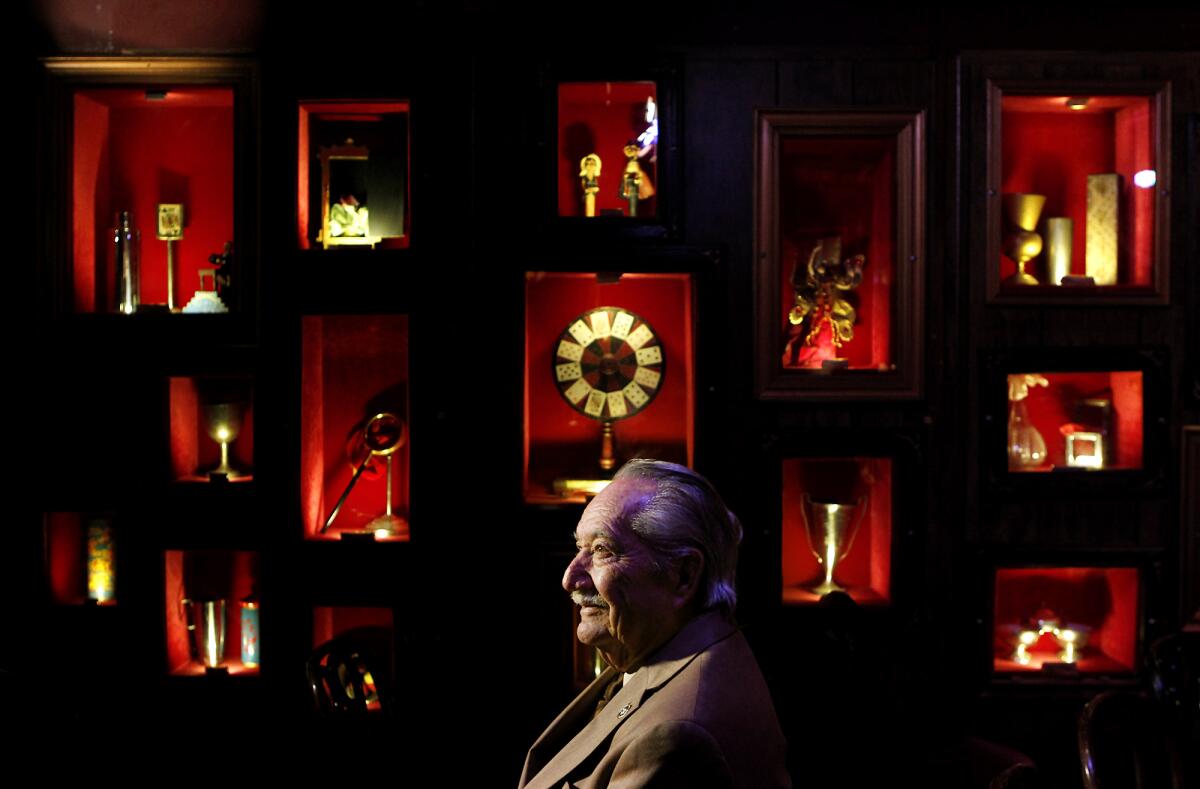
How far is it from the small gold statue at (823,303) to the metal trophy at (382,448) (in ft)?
4.61

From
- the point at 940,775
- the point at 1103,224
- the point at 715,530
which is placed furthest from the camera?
the point at 1103,224

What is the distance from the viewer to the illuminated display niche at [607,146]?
→ 3066 mm

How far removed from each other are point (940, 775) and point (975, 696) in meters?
0.29

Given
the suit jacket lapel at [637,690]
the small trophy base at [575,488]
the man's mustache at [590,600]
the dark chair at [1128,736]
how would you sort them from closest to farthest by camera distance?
1. the suit jacket lapel at [637,690]
2. the man's mustache at [590,600]
3. the dark chair at [1128,736]
4. the small trophy base at [575,488]

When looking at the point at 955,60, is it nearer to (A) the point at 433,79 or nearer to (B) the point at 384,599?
(A) the point at 433,79

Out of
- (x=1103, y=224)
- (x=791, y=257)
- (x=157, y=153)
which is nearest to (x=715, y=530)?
(x=791, y=257)

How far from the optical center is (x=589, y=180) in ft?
10.1

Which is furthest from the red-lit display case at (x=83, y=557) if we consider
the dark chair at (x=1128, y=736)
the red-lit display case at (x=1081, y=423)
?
the red-lit display case at (x=1081, y=423)

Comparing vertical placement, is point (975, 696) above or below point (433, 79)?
below

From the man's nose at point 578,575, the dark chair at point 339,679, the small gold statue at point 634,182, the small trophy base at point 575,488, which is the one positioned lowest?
the dark chair at point 339,679

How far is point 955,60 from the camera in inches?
115

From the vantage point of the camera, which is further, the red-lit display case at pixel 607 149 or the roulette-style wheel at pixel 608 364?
the roulette-style wheel at pixel 608 364

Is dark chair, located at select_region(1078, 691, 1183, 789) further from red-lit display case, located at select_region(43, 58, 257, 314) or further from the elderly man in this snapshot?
red-lit display case, located at select_region(43, 58, 257, 314)

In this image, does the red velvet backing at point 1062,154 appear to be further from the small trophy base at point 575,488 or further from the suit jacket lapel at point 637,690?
the suit jacket lapel at point 637,690
